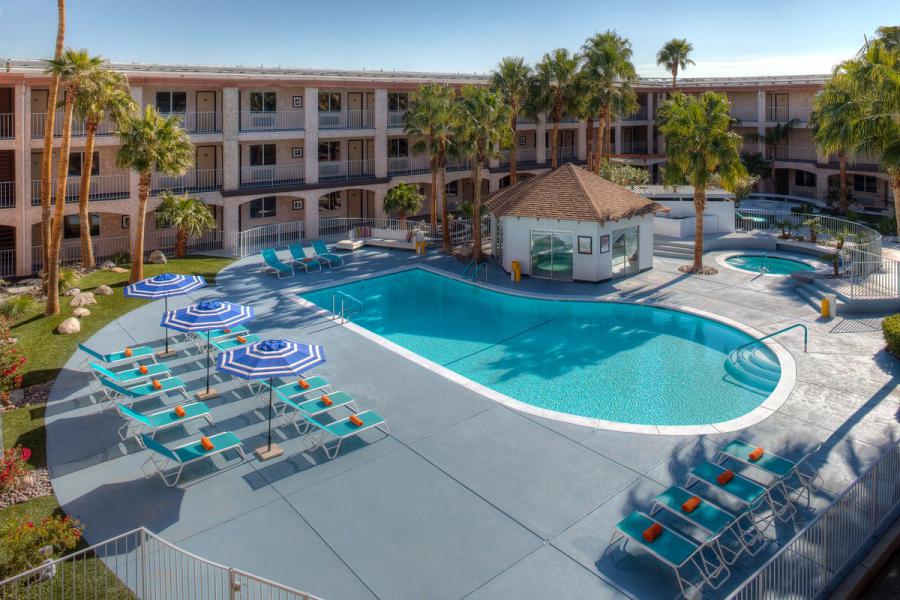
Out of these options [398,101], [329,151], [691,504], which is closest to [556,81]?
[398,101]

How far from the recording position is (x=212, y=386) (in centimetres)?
1617

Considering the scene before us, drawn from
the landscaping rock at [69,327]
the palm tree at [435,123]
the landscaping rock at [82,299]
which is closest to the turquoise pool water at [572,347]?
the landscaping rock at [82,299]

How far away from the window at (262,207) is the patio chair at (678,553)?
3168cm

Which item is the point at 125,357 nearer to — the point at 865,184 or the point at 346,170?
the point at 346,170

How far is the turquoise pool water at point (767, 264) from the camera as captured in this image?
28375 mm

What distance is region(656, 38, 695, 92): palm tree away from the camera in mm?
52031

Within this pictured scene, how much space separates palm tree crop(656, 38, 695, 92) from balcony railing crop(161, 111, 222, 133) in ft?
119

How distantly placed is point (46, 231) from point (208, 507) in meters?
16.4

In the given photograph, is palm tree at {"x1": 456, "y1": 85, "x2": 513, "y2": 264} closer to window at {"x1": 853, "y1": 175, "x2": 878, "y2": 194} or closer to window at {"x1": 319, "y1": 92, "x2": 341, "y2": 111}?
window at {"x1": 319, "y1": 92, "x2": 341, "y2": 111}

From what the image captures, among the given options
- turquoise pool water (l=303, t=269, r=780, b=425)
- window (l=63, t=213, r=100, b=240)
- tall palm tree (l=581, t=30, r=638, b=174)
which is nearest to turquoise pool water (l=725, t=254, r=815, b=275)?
turquoise pool water (l=303, t=269, r=780, b=425)

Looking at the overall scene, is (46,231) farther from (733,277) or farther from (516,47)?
(516,47)

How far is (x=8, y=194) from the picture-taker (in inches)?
1086

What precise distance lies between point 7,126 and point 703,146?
28.8 meters

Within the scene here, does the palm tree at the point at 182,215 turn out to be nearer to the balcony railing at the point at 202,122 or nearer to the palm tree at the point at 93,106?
the palm tree at the point at 93,106
